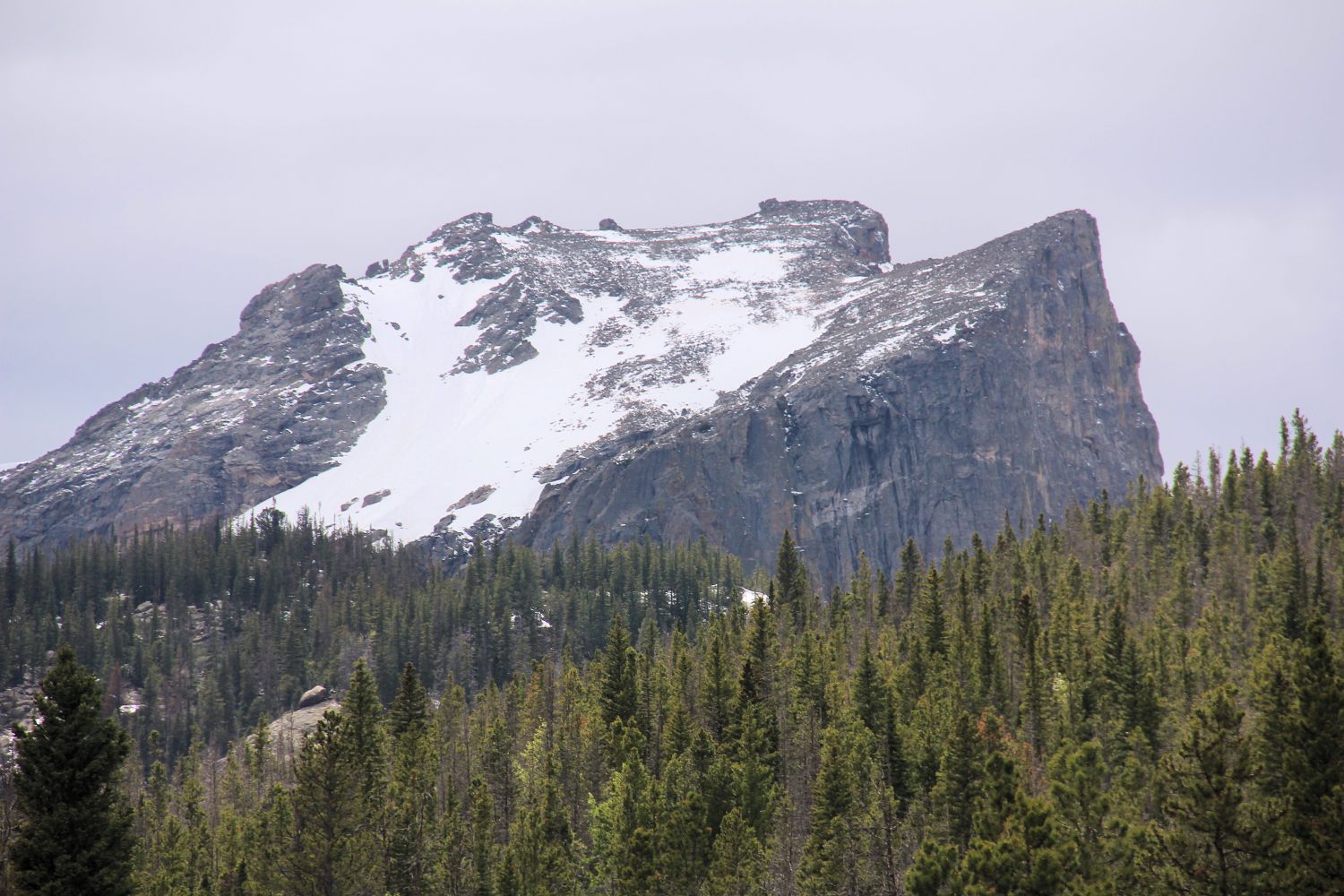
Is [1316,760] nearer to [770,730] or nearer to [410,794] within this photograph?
[770,730]

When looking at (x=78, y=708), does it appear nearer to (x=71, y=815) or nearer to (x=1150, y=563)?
(x=71, y=815)

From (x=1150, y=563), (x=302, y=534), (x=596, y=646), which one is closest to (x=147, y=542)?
(x=302, y=534)

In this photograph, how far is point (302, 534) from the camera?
19538 centimetres

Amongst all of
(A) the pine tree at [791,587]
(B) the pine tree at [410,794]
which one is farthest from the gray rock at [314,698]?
(B) the pine tree at [410,794]

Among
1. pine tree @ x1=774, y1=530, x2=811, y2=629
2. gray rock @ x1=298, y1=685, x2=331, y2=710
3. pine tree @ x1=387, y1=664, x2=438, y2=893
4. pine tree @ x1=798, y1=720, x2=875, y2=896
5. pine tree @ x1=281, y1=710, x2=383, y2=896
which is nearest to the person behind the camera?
pine tree @ x1=281, y1=710, x2=383, y2=896

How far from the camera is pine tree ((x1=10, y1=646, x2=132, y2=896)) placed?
32.7 meters

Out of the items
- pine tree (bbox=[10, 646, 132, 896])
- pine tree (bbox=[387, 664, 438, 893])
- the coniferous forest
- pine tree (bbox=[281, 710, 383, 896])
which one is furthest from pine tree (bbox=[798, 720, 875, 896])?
pine tree (bbox=[10, 646, 132, 896])

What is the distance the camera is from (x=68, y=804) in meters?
33.4

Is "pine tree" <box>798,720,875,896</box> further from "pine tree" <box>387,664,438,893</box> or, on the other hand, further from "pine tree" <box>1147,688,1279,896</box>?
"pine tree" <box>1147,688,1279,896</box>

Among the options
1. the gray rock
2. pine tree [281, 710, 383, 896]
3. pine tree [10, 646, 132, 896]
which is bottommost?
the gray rock

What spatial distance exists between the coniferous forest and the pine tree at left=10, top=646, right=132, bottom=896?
0.09 meters

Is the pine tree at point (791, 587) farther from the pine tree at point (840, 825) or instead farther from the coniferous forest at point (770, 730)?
the pine tree at point (840, 825)

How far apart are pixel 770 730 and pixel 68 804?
1871 inches

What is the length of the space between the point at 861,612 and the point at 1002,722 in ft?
177
